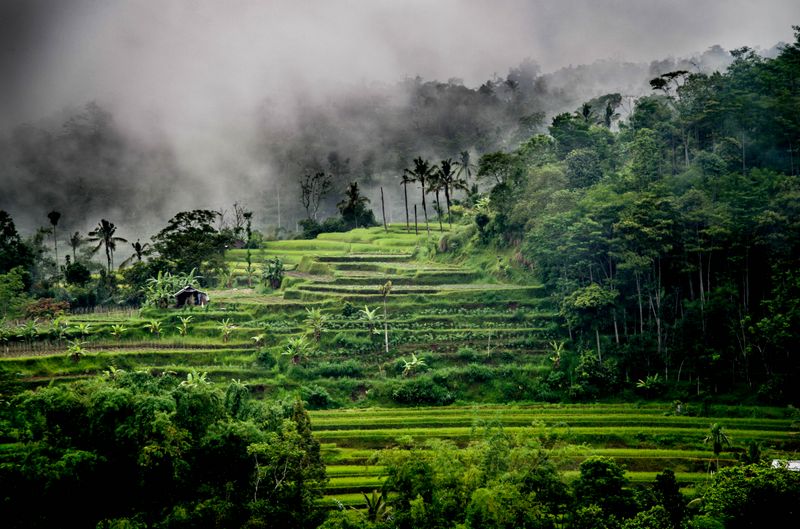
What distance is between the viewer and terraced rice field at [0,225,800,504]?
29.0 meters

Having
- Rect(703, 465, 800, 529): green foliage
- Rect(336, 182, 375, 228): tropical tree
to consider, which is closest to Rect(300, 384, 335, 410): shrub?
Rect(703, 465, 800, 529): green foliage

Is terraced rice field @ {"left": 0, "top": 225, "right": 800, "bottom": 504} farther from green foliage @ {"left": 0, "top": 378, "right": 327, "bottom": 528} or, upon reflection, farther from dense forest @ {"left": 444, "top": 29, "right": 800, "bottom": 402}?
green foliage @ {"left": 0, "top": 378, "right": 327, "bottom": 528}

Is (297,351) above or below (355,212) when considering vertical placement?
below

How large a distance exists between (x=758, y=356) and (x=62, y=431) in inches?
1263

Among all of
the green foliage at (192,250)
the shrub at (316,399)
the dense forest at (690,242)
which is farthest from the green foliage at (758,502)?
the green foliage at (192,250)

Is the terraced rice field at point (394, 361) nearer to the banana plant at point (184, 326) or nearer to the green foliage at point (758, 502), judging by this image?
the banana plant at point (184, 326)

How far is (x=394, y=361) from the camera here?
1495 inches

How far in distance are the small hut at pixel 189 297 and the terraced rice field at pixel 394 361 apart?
111 centimetres

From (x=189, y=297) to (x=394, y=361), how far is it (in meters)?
16.8

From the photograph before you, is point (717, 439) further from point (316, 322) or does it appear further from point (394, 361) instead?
point (316, 322)

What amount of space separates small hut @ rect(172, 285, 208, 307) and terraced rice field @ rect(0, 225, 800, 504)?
1108mm

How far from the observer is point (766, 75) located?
43719 mm

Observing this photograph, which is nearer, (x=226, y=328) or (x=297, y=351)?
(x=297, y=351)

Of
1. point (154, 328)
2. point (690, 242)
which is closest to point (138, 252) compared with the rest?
point (154, 328)
